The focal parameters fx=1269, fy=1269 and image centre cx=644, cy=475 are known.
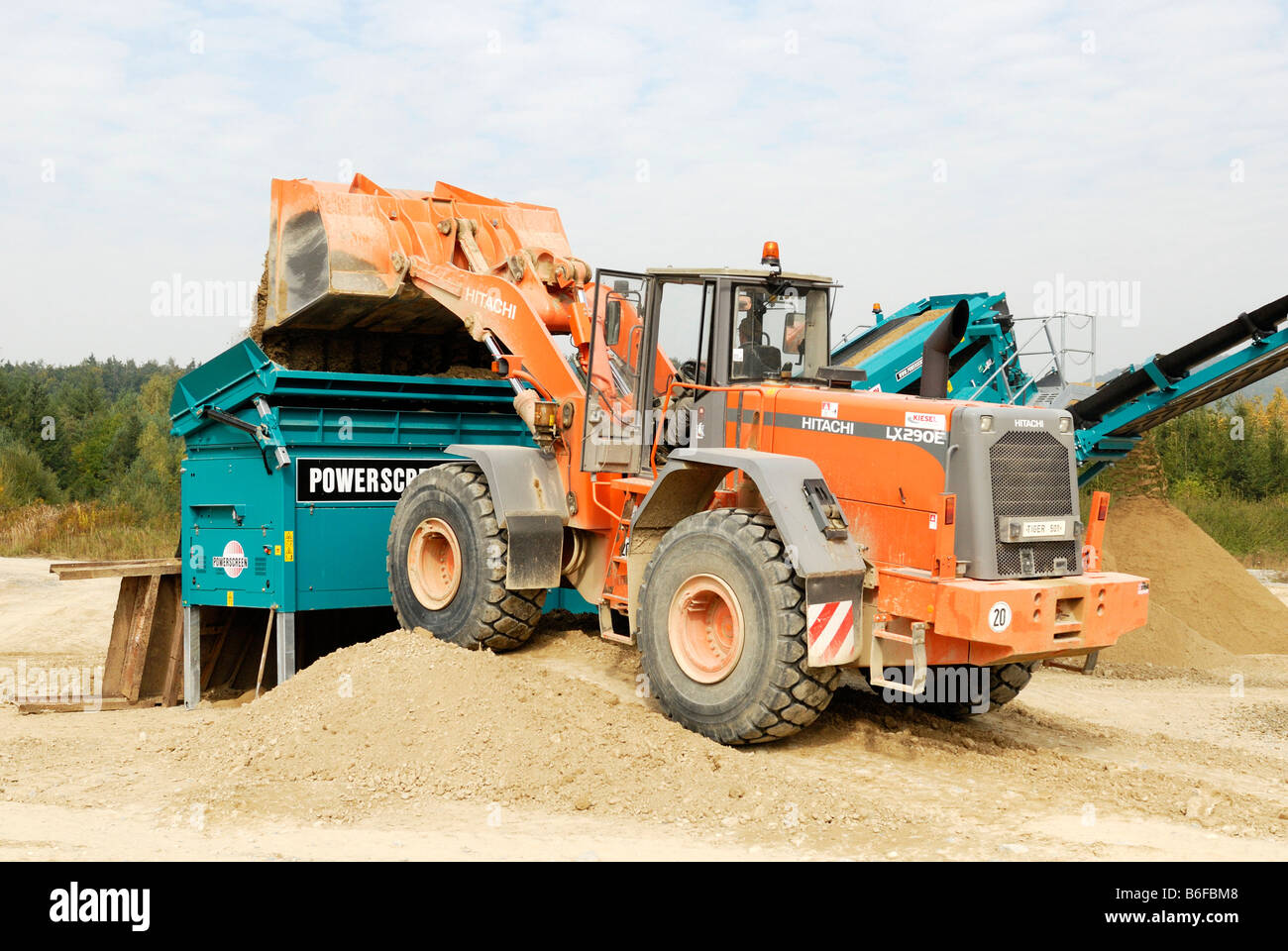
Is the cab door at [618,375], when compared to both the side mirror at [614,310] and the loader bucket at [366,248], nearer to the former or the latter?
the side mirror at [614,310]

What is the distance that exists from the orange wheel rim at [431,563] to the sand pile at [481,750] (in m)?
0.60

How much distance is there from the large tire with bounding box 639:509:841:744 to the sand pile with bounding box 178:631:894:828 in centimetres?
18

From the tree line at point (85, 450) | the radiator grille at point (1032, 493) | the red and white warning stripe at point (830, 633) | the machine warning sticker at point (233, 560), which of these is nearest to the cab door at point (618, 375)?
the red and white warning stripe at point (830, 633)

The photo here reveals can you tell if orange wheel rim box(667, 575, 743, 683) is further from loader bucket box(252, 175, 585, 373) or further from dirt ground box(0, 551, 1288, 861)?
loader bucket box(252, 175, 585, 373)

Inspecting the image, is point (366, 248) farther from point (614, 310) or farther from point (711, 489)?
point (711, 489)

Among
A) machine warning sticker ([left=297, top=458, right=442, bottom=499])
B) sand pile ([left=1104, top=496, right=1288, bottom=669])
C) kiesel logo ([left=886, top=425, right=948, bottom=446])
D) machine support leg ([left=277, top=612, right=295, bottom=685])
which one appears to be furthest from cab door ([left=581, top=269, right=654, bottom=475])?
sand pile ([left=1104, top=496, right=1288, bottom=669])

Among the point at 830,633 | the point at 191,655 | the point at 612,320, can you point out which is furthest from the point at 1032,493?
the point at 191,655

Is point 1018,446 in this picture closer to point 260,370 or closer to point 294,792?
point 294,792

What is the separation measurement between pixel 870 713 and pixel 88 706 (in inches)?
260

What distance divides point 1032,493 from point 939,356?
985 mm

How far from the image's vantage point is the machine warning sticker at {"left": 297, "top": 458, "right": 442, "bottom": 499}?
30.8 ft

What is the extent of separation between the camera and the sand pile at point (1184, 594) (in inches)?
436

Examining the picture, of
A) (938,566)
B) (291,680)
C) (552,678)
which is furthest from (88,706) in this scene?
(938,566)

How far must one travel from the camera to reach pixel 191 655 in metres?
10.4
